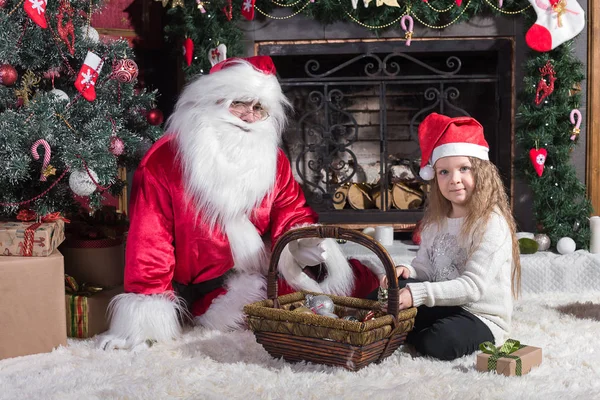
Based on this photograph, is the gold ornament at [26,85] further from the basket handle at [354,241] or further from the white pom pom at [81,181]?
the basket handle at [354,241]

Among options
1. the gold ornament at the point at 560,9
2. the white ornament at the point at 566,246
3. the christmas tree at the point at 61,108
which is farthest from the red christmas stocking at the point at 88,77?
the white ornament at the point at 566,246

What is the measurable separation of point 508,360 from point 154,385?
1022 millimetres

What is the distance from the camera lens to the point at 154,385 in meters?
2.06

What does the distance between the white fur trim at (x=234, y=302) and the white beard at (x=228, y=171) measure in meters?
0.06

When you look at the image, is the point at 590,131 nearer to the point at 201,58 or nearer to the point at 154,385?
the point at 201,58

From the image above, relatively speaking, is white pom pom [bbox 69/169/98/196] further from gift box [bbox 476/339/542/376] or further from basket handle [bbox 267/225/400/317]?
gift box [bbox 476/339/542/376]

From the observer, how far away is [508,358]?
6.88ft

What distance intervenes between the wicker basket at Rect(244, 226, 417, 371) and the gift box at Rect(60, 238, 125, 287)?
929 mm

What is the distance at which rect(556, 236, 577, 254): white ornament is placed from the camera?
3.55 meters

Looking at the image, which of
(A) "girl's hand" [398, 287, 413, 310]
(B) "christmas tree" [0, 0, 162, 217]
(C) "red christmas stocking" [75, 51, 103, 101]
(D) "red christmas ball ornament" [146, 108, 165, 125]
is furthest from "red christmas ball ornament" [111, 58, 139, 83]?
(A) "girl's hand" [398, 287, 413, 310]

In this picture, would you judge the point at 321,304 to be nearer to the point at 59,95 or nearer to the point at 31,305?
the point at 31,305

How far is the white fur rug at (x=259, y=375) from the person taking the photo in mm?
1978

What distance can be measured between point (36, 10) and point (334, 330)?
1658 millimetres

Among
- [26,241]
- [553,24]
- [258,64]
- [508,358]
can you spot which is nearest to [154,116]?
[258,64]
